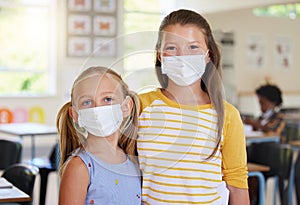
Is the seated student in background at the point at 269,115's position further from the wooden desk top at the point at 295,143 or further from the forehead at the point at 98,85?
the forehead at the point at 98,85

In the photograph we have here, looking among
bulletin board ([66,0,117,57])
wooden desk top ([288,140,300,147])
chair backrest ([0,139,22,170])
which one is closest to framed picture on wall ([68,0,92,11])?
bulletin board ([66,0,117,57])

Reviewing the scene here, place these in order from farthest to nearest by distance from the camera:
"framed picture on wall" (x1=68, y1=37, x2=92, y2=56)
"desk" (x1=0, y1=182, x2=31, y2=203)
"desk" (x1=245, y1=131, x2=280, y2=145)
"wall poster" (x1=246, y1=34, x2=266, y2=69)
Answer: "wall poster" (x1=246, y1=34, x2=266, y2=69) → "framed picture on wall" (x1=68, y1=37, x2=92, y2=56) → "desk" (x1=245, y1=131, x2=280, y2=145) → "desk" (x1=0, y1=182, x2=31, y2=203)

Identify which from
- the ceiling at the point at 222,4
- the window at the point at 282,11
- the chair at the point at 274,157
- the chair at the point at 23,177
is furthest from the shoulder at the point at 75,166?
the window at the point at 282,11

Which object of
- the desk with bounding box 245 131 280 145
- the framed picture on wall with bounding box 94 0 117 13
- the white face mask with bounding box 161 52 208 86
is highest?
the framed picture on wall with bounding box 94 0 117 13

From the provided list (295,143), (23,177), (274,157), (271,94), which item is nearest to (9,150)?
(23,177)

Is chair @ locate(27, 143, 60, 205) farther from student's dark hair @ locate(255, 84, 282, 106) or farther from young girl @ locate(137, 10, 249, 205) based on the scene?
young girl @ locate(137, 10, 249, 205)

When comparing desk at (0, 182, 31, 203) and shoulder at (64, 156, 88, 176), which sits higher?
shoulder at (64, 156, 88, 176)

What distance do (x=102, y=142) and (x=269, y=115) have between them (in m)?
4.74

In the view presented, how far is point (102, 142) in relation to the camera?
1688mm

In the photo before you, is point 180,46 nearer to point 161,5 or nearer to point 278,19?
point 161,5

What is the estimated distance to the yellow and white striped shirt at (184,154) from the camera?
160 centimetres

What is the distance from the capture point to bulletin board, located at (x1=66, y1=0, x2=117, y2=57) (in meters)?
7.75

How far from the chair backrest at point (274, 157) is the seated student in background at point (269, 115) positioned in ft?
4.94

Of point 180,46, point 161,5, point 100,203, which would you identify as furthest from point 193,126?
point 161,5
